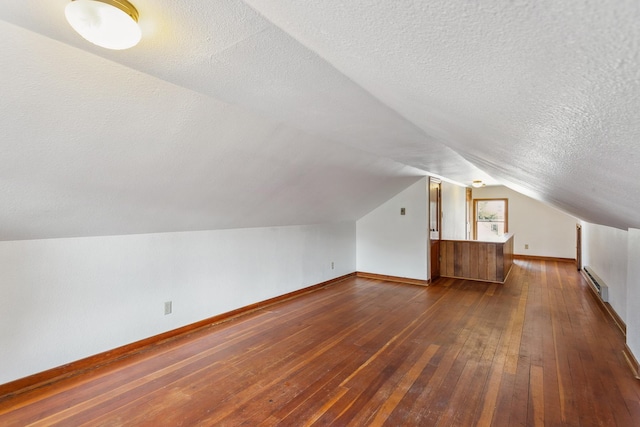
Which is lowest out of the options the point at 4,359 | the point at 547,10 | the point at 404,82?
the point at 4,359

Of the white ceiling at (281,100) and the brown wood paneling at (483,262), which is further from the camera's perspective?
the brown wood paneling at (483,262)

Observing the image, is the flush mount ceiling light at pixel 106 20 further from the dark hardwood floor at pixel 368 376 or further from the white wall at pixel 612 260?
the white wall at pixel 612 260

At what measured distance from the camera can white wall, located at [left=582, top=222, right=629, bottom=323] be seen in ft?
10.8

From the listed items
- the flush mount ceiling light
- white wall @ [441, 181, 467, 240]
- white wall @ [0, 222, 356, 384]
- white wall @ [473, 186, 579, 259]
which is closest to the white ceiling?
the flush mount ceiling light

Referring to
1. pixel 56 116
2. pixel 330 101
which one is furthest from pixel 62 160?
pixel 330 101

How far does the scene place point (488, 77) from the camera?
638 millimetres

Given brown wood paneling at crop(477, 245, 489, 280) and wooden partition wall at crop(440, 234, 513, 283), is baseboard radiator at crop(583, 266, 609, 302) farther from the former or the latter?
brown wood paneling at crop(477, 245, 489, 280)

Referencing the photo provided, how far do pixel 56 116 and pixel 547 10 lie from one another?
1966mm

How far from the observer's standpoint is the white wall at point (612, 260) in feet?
10.8

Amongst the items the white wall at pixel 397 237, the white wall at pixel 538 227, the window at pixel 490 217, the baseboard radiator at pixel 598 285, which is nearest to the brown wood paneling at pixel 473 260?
the white wall at pixel 397 237

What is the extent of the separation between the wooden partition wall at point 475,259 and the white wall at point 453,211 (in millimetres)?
440

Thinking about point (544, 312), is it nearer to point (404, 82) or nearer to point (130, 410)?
point (404, 82)

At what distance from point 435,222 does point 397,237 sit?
80cm

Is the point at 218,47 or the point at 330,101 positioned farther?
the point at 330,101
